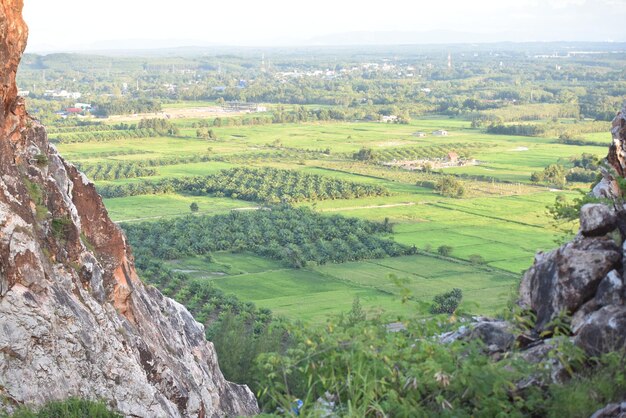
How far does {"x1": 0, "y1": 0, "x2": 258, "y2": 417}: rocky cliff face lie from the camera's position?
15.0 metres

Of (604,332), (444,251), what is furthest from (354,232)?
(604,332)

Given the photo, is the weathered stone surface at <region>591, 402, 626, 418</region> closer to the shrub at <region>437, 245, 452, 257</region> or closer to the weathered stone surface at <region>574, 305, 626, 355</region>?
the weathered stone surface at <region>574, 305, 626, 355</region>

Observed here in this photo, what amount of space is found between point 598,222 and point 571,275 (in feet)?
3.06

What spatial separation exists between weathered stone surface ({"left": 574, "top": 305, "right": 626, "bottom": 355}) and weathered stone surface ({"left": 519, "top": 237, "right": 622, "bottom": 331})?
822mm

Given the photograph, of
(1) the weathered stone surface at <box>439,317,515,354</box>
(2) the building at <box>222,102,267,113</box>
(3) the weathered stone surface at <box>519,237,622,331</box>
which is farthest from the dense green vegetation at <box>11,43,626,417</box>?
(2) the building at <box>222,102,267,113</box>

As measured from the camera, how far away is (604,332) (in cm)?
1141

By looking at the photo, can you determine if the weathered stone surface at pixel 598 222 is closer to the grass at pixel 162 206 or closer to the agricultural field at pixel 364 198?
the agricultural field at pixel 364 198

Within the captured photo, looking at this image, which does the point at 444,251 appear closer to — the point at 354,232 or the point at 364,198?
the point at 354,232

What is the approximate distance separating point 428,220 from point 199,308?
28449 millimetres

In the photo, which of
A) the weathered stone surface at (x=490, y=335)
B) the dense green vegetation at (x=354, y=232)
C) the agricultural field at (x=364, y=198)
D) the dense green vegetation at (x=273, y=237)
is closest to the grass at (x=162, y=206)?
the agricultural field at (x=364, y=198)

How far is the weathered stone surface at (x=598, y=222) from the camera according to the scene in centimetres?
1303

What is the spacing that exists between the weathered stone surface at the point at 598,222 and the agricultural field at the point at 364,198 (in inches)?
66.7

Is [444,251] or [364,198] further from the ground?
[444,251]

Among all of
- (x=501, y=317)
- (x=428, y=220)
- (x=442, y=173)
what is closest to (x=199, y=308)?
(x=428, y=220)
